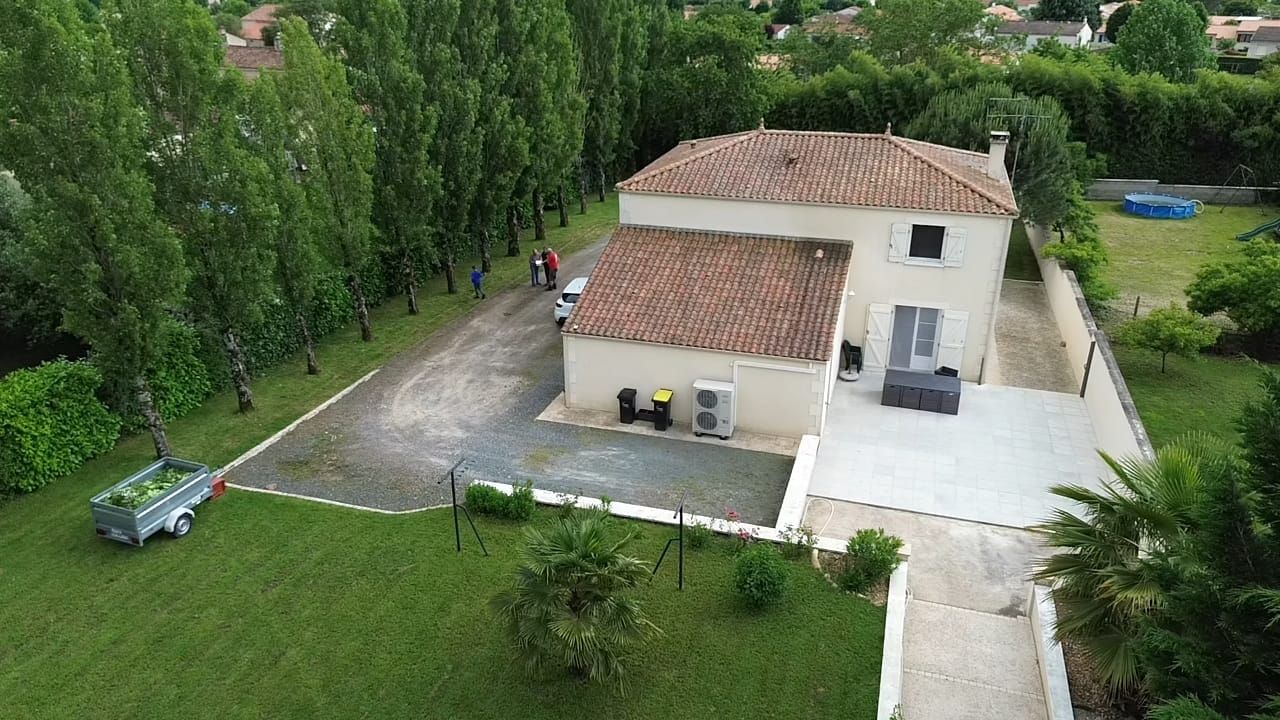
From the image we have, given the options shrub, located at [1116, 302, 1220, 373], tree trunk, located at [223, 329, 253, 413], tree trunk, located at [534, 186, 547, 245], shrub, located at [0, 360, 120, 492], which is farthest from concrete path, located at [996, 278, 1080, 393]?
shrub, located at [0, 360, 120, 492]

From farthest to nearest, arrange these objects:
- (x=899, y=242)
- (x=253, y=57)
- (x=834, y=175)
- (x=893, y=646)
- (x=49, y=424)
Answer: (x=253, y=57), (x=834, y=175), (x=899, y=242), (x=49, y=424), (x=893, y=646)

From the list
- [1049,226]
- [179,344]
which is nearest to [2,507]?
[179,344]

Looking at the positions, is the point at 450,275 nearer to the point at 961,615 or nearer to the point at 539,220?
the point at 539,220

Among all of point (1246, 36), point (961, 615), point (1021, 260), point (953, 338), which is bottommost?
point (1021, 260)

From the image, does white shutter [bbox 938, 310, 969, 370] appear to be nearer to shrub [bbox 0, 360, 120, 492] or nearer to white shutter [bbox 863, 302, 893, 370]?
white shutter [bbox 863, 302, 893, 370]

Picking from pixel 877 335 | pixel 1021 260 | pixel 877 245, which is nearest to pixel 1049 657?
pixel 877 335
